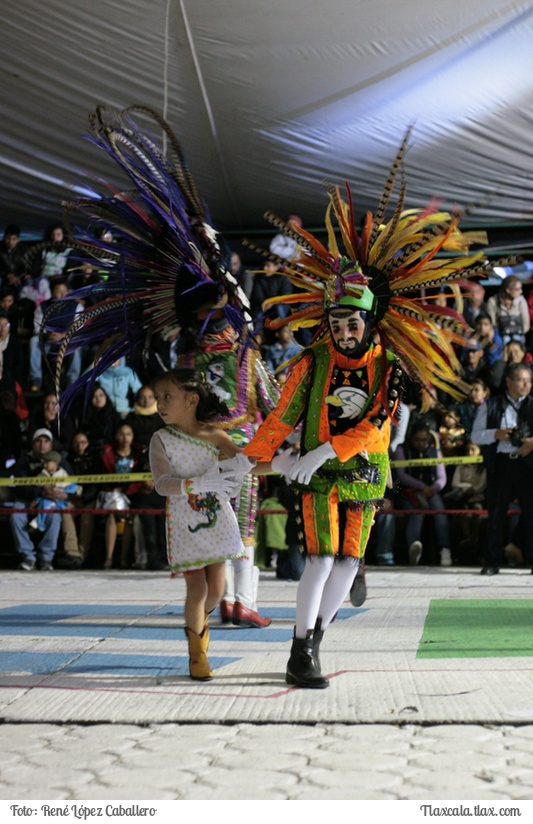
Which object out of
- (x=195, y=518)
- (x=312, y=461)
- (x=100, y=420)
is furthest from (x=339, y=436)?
(x=100, y=420)

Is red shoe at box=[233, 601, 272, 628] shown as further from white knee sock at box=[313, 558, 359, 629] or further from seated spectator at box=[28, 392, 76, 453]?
seated spectator at box=[28, 392, 76, 453]

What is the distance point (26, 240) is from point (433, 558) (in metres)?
6.17

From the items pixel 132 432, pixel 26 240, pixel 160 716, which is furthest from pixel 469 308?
pixel 160 716

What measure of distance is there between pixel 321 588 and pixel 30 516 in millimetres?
6494

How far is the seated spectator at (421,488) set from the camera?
9969 millimetres

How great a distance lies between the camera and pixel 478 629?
220 inches

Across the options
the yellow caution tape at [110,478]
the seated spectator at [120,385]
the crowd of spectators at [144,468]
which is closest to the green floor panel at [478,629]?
the crowd of spectators at [144,468]

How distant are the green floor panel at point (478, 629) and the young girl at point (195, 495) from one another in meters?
0.99

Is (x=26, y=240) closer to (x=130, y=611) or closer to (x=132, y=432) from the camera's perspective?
(x=132, y=432)

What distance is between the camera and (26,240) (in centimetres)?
1327

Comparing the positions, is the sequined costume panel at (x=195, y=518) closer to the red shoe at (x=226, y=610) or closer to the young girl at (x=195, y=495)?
the young girl at (x=195, y=495)

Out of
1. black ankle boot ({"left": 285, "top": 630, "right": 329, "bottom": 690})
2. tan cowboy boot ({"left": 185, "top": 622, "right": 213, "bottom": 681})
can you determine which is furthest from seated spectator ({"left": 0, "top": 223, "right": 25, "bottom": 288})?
black ankle boot ({"left": 285, "top": 630, "right": 329, "bottom": 690})

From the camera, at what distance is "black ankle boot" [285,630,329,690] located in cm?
414

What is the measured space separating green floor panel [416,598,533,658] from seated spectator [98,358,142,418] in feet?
16.5
